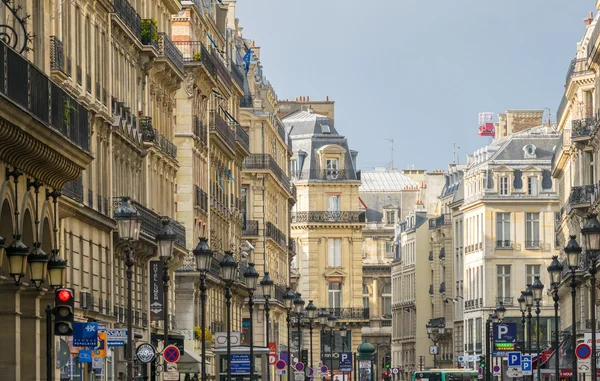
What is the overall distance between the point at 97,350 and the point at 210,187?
4076cm

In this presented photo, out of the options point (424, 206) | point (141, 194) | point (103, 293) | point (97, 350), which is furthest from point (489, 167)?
point (97, 350)

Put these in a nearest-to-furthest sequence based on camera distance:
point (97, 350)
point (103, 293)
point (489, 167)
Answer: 1. point (97, 350)
2. point (103, 293)
3. point (489, 167)

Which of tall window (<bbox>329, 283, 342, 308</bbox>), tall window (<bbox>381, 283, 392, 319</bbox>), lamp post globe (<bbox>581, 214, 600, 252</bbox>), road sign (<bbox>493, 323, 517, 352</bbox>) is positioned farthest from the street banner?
tall window (<bbox>381, 283, 392, 319</bbox>)

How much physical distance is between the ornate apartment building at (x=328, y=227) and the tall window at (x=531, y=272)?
53.8ft

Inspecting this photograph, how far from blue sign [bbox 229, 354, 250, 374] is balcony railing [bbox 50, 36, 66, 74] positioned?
16780 millimetres

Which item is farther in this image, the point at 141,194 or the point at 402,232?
the point at 402,232

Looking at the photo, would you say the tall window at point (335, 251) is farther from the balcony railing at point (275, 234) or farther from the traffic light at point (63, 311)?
the traffic light at point (63, 311)

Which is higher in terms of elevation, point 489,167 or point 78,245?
point 489,167

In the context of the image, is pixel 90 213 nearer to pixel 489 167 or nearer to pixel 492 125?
pixel 489 167

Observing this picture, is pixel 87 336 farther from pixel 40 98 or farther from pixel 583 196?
pixel 583 196

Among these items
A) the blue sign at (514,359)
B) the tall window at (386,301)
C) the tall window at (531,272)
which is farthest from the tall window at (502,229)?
the tall window at (386,301)

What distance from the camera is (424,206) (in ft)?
559

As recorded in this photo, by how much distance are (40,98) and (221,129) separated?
50238 mm

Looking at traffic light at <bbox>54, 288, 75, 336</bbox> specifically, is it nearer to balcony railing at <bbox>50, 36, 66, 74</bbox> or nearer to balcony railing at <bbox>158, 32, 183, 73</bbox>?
balcony railing at <bbox>50, 36, 66, 74</bbox>
